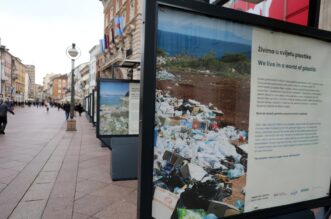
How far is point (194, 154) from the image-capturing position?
1.74 meters

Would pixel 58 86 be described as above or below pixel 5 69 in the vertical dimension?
below

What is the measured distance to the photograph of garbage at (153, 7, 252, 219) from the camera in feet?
→ 5.31

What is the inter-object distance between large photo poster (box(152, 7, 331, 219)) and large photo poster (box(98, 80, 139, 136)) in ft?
A: 14.8

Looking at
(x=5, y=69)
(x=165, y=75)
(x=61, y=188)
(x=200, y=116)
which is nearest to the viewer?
(x=165, y=75)

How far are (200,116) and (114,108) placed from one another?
4.85 m

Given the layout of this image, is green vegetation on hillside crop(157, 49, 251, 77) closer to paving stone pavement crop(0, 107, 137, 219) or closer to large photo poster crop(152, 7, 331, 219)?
large photo poster crop(152, 7, 331, 219)

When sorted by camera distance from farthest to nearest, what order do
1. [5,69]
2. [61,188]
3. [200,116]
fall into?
1. [5,69]
2. [61,188]
3. [200,116]

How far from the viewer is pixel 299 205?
7.16 feet

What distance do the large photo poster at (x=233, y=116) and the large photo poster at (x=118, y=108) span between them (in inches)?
177

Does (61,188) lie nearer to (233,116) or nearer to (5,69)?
(233,116)

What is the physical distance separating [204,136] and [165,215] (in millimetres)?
532

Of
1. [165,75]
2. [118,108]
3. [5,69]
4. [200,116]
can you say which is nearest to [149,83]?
[165,75]

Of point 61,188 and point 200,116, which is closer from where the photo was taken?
point 200,116

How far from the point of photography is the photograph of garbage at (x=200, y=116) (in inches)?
63.7
